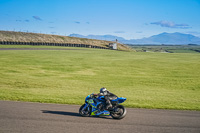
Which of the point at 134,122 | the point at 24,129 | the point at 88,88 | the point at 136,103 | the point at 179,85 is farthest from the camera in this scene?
the point at 179,85

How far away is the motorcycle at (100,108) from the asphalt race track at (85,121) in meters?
0.30

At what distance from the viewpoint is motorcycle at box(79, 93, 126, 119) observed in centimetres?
1089

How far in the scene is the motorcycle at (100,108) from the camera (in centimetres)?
1089

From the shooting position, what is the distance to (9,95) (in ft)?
53.1

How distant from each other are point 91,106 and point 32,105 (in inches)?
173

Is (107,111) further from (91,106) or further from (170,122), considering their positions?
(170,122)

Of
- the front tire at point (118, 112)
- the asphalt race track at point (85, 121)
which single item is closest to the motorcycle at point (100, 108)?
the front tire at point (118, 112)

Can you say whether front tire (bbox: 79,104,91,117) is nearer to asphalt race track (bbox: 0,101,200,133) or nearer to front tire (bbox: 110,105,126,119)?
asphalt race track (bbox: 0,101,200,133)

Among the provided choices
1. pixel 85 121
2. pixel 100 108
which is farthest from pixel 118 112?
pixel 85 121

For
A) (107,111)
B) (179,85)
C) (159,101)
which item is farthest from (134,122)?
(179,85)

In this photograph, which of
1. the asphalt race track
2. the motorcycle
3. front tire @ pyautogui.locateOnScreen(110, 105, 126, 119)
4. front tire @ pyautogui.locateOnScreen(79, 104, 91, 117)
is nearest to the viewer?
the asphalt race track

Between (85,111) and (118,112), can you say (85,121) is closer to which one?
(85,111)

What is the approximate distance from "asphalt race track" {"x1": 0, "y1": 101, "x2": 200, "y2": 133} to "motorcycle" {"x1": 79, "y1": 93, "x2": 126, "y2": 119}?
0.99 feet

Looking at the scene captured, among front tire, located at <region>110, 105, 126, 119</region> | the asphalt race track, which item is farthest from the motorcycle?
the asphalt race track
